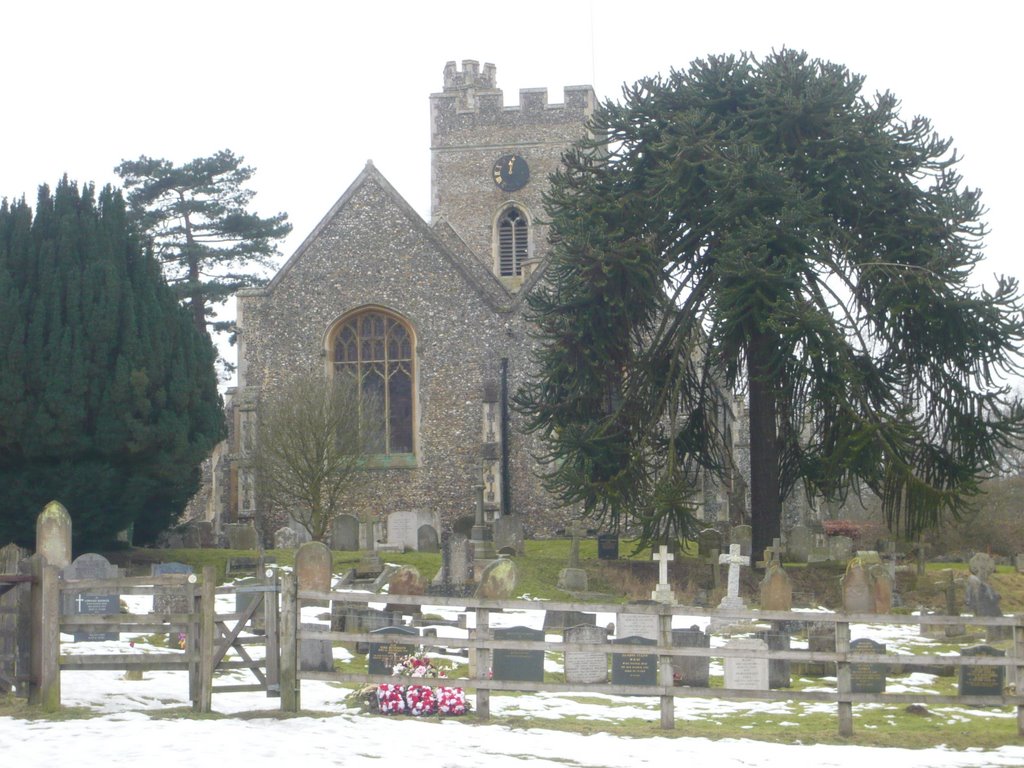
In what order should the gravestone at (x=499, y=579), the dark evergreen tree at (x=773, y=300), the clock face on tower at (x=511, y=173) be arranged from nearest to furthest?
the gravestone at (x=499, y=579), the dark evergreen tree at (x=773, y=300), the clock face on tower at (x=511, y=173)

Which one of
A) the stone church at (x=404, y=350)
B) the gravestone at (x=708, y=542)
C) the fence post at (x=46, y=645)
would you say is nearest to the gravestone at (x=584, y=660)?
the fence post at (x=46, y=645)

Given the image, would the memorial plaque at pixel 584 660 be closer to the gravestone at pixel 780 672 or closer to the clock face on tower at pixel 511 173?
the gravestone at pixel 780 672

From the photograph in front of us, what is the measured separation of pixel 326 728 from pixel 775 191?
1380 centimetres

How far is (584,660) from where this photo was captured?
520 inches

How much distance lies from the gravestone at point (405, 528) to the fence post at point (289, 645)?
1695cm

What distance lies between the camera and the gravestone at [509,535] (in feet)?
82.8

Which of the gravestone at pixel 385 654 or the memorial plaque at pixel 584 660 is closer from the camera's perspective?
the gravestone at pixel 385 654

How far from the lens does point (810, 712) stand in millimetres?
12438

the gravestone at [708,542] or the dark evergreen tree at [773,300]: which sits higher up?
the dark evergreen tree at [773,300]

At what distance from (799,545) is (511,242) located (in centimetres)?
1714

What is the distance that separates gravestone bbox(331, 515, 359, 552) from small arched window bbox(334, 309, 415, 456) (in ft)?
15.4

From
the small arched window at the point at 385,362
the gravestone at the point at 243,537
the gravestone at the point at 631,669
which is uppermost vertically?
the small arched window at the point at 385,362

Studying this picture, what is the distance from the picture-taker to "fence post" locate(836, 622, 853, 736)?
35.0 feet

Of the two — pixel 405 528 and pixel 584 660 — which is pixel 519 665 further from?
pixel 405 528
